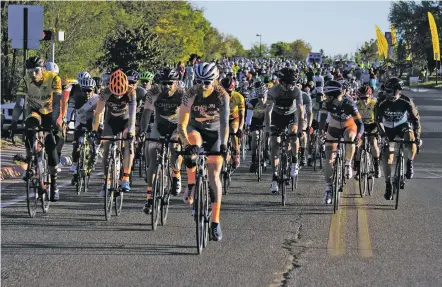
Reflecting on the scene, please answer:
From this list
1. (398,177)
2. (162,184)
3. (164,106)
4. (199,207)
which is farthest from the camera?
(398,177)

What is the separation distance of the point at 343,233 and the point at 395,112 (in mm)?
3901

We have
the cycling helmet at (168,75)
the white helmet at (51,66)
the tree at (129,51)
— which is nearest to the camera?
the cycling helmet at (168,75)

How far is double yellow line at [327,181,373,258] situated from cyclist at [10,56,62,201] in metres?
4.01

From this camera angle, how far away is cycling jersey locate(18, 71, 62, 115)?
12.6 m

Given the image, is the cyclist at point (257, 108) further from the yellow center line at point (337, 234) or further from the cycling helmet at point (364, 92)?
the yellow center line at point (337, 234)

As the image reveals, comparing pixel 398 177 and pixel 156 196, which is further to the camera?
pixel 398 177

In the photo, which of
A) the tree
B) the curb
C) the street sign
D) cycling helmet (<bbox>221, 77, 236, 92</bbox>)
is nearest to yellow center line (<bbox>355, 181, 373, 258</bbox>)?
cycling helmet (<bbox>221, 77, 236, 92</bbox>)

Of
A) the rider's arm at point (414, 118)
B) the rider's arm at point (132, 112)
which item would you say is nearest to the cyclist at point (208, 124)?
the rider's arm at point (132, 112)

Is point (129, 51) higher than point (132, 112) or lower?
higher

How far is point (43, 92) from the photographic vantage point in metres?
12.6

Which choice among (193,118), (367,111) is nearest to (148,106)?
(193,118)

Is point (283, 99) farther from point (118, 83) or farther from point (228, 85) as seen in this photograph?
point (118, 83)

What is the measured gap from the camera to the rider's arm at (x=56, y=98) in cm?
1246

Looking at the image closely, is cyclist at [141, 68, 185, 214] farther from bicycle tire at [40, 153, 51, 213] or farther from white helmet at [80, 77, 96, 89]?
white helmet at [80, 77, 96, 89]
